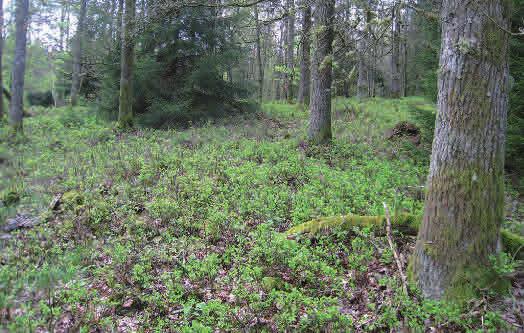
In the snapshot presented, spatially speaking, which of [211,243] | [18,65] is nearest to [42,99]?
[18,65]

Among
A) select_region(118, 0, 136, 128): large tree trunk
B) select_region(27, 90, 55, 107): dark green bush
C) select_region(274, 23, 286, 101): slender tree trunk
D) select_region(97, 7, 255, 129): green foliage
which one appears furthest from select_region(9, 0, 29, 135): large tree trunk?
select_region(274, 23, 286, 101): slender tree trunk

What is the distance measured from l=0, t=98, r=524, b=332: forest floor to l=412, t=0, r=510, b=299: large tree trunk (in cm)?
33

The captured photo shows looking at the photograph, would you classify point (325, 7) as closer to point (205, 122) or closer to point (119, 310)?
point (205, 122)

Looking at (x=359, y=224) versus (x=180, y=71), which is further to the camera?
(x=180, y=71)

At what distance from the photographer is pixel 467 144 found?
148 inches

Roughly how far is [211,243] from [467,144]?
3.83m

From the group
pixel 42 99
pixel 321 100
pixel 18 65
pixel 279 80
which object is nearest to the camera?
pixel 321 100

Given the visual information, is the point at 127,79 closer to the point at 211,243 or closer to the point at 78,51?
the point at 211,243

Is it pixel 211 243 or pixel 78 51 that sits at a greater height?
pixel 78 51

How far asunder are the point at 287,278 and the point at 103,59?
14414mm

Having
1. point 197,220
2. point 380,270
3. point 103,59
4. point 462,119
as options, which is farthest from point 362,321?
point 103,59

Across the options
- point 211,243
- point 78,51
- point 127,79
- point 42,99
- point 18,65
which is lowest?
point 211,243

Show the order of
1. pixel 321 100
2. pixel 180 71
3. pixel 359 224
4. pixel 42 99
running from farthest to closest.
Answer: pixel 42 99
pixel 180 71
pixel 321 100
pixel 359 224

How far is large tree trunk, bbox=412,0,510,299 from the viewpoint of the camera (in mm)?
3674
